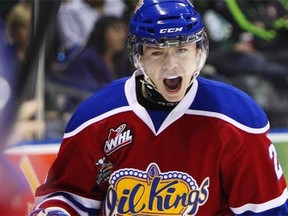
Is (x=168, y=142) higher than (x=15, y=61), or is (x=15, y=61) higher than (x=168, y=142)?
(x=168, y=142)

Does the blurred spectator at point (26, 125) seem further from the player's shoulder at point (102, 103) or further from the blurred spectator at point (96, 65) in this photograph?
the player's shoulder at point (102, 103)

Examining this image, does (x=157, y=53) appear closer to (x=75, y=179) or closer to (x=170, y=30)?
(x=170, y=30)

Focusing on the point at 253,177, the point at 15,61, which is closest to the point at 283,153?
the point at 15,61

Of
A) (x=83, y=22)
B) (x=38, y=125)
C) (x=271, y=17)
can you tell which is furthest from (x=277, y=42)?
(x=38, y=125)

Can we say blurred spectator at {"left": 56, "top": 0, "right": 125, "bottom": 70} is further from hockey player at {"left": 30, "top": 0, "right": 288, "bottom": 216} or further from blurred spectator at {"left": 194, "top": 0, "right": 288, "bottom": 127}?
hockey player at {"left": 30, "top": 0, "right": 288, "bottom": 216}

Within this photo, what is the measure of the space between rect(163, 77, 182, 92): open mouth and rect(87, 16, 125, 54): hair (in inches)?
52.1

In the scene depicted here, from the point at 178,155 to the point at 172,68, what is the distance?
0.23 m

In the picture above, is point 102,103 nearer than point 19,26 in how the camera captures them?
Yes

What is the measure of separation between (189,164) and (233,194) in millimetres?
118

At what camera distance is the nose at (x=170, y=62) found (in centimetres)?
191

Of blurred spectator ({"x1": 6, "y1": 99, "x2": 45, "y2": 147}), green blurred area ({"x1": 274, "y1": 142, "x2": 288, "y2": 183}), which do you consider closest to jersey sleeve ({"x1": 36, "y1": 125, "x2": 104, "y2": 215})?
blurred spectator ({"x1": 6, "y1": 99, "x2": 45, "y2": 147})

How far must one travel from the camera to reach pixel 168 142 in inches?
80.4

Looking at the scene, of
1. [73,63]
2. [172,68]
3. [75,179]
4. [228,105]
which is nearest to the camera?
[172,68]

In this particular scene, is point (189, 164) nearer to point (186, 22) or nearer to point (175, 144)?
point (175, 144)
